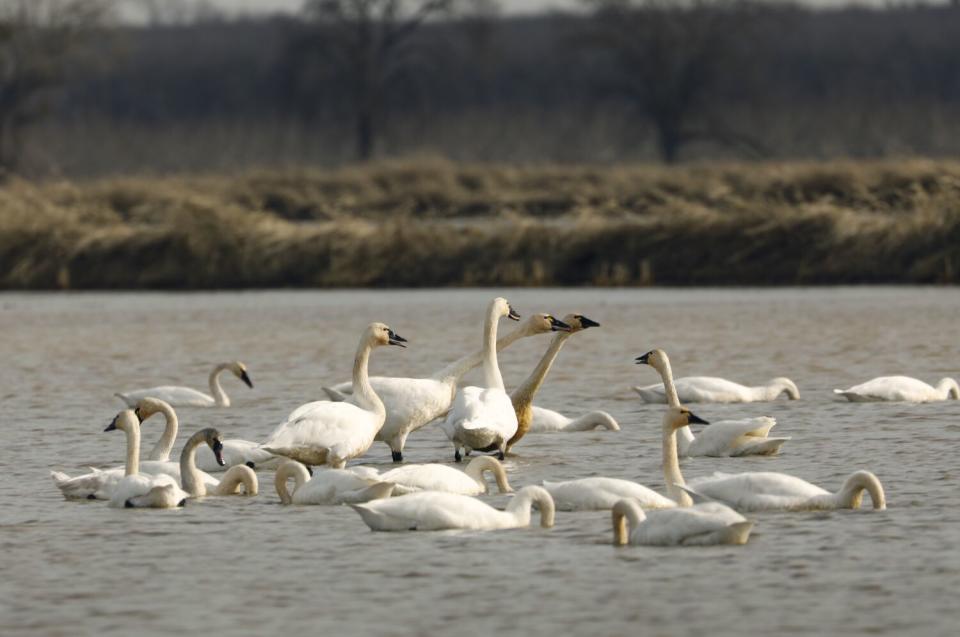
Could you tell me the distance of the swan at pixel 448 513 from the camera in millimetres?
9633

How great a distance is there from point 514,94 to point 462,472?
56.6 m

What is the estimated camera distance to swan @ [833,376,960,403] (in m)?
14.5

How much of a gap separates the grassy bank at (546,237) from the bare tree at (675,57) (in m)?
18.8

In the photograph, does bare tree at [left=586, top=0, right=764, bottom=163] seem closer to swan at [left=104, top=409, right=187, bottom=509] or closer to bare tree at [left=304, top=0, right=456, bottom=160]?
bare tree at [left=304, top=0, right=456, bottom=160]

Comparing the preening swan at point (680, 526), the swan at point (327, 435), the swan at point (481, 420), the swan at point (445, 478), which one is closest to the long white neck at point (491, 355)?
the swan at point (481, 420)

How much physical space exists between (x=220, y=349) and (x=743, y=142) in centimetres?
3332

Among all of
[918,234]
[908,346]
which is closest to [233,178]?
[918,234]

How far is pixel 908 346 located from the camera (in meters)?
19.7

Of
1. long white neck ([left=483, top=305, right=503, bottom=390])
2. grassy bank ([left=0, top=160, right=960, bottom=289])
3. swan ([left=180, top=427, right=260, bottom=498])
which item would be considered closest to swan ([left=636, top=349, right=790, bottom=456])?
long white neck ([left=483, top=305, right=503, bottom=390])

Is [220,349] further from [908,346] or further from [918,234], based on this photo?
[918,234]

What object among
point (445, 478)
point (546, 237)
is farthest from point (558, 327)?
point (546, 237)

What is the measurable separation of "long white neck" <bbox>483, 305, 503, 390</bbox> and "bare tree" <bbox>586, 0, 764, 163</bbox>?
3988cm

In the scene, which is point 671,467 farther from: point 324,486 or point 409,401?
point 409,401

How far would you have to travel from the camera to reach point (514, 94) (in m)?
66.9
